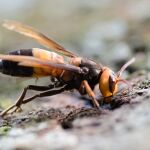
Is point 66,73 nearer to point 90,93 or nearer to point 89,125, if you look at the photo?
point 90,93

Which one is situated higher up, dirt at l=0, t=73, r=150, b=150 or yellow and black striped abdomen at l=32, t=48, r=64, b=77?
yellow and black striped abdomen at l=32, t=48, r=64, b=77

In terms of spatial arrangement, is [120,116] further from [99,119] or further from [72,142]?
[72,142]

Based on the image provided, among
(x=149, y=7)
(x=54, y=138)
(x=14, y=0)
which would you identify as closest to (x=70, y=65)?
(x=54, y=138)

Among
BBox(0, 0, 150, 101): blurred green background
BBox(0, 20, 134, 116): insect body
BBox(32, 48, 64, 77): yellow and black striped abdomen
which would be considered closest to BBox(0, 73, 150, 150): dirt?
BBox(0, 20, 134, 116): insect body

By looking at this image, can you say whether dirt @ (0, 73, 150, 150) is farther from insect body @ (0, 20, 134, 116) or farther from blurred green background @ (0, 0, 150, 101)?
blurred green background @ (0, 0, 150, 101)

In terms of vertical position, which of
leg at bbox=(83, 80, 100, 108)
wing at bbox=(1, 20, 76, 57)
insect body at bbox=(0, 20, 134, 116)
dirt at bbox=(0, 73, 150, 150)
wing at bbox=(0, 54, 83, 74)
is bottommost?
dirt at bbox=(0, 73, 150, 150)

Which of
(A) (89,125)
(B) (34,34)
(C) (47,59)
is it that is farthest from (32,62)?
(B) (34,34)

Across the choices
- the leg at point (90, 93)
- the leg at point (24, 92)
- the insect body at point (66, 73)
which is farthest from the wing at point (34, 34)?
the leg at point (90, 93)

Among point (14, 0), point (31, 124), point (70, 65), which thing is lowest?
point (31, 124)
